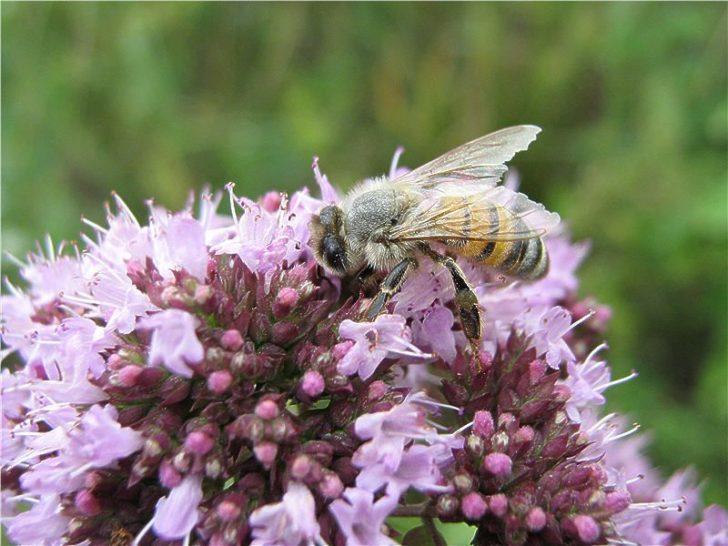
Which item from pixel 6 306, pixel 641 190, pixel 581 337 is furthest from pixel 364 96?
pixel 6 306

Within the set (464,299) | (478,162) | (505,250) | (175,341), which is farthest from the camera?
(478,162)

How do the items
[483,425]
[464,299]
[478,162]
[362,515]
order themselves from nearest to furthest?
[362,515] → [483,425] → [464,299] → [478,162]

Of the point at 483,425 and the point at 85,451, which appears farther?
the point at 483,425

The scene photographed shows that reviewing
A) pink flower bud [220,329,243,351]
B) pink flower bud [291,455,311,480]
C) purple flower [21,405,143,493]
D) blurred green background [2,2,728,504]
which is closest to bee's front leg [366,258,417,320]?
pink flower bud [220,329,243,351]

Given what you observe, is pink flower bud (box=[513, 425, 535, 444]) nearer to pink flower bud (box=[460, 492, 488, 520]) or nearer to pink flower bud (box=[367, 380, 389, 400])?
pink flower bud (box=[460, 492, 488, 520])

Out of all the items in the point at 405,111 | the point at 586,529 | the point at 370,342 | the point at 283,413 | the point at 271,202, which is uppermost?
the point at 405,111

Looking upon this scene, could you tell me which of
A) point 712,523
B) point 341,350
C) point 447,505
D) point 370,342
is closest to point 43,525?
point 341,350

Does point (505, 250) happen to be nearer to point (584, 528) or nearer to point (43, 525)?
point (584, 528)

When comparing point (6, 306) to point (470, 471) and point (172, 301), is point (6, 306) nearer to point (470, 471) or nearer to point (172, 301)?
point (172, 301)
